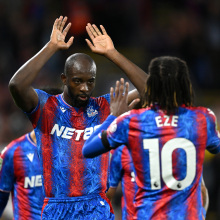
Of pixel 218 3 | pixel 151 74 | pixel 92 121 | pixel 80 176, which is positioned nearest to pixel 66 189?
pixel 80 176

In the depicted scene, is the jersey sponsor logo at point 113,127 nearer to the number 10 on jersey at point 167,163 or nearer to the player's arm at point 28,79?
the number 10 on jersey at point 167,163

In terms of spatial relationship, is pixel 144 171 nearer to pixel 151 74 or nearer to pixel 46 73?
pixel 151 74

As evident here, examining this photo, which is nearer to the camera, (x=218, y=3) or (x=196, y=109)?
(x=196, y=109)

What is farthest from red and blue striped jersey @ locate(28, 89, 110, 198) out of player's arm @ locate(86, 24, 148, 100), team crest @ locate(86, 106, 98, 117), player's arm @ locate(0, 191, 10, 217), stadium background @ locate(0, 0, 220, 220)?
stadium background @ locate(0, 0, 220, 220)

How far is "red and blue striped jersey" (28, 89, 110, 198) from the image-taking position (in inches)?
192

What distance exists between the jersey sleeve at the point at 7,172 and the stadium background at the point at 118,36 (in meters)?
5.11

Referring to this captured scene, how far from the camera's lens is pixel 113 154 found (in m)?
6.12

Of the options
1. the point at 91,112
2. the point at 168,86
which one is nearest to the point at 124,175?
the point at 91,112

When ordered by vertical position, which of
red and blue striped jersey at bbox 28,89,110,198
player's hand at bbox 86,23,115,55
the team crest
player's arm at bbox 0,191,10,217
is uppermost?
player's hand at bbox 86,23,115,55

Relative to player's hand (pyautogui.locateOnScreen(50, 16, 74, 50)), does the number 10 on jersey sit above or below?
below

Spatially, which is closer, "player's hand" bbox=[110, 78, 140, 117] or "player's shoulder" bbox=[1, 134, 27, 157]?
"player's hand" bbox=[110, 78, 140, 117]

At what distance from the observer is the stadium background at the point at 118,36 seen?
1176 cm

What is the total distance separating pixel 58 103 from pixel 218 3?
8.38 metres

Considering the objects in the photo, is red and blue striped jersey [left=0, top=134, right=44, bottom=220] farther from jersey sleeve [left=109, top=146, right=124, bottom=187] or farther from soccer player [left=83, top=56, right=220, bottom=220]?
soccer player [left=83, top=56, right=220, bottom=220]
